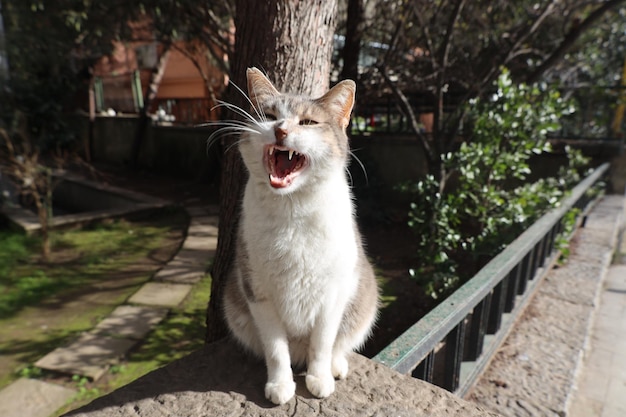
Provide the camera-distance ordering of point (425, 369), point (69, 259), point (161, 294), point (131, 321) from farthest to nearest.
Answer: point (69, 259) → point (161, 294) → point (131, 321) → point (425, 369)

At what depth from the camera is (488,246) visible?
3123 millimetres

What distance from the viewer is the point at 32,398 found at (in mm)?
2537

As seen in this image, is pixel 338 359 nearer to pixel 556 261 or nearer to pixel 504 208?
pixel 504 208

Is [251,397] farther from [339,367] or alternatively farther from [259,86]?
[259,86]

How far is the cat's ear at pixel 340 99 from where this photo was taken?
1427mm

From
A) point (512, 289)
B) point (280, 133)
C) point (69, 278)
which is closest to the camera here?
point (280, 133)

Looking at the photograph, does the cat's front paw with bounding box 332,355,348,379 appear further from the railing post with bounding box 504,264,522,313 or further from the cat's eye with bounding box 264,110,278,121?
the railing post with bounding box 504,264,522,313

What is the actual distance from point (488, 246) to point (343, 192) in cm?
207

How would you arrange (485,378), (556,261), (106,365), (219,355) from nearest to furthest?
(219,355) → (485,378) → (106,365) → (556,261)

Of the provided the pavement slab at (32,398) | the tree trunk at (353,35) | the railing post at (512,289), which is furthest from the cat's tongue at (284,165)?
the tree trunk at (353,35)

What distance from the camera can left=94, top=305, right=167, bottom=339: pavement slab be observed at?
3242 millimetres

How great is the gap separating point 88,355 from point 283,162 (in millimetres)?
2453

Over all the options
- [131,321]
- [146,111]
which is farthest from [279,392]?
[146,111]

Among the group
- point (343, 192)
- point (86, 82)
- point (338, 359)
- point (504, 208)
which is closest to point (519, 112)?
point (504, 208)
